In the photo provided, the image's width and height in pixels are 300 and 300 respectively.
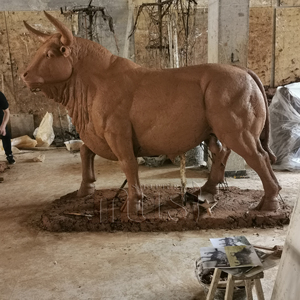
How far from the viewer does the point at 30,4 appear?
9094mm

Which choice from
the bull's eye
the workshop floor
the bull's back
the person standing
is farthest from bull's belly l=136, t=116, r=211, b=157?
the person standing

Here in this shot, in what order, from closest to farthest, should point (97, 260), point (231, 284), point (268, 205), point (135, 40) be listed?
1. point (231, 284)
2. point (97, 260)
3. point (268, 205)
4. point (135, 40)

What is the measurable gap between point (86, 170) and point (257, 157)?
7.06 feet

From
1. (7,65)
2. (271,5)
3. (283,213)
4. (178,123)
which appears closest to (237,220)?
(283,213)

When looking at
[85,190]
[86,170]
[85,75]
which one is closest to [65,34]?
[85,75]

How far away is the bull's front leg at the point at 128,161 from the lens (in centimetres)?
401

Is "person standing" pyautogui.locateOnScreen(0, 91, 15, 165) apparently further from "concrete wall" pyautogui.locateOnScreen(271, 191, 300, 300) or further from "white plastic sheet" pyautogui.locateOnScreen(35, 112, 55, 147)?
"concrete wall" pyautogui.locateOnScreen(271, 191, 300, 300)

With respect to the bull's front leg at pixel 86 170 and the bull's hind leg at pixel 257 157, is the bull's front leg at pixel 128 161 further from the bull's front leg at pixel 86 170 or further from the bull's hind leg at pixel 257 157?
the bull's hind leg at pixel 257 157

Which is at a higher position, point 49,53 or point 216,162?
point 49,53

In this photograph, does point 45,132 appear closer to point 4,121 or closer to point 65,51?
point 4,121

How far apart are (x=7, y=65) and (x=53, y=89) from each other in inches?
238

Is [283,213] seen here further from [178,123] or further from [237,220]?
[178,123]

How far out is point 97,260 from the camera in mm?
3400

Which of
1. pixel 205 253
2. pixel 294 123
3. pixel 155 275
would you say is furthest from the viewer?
pixel 294 123
